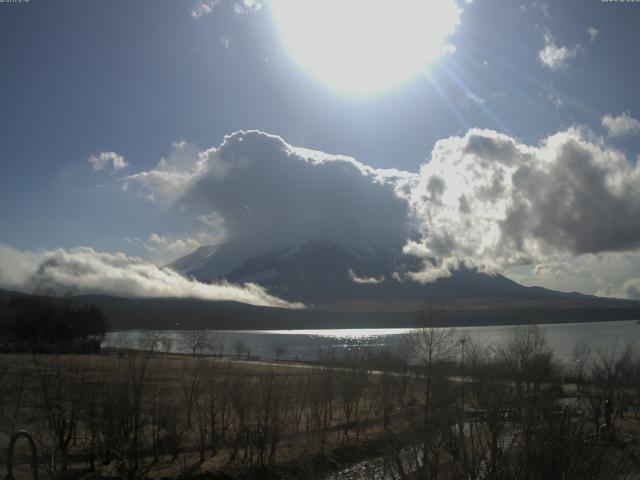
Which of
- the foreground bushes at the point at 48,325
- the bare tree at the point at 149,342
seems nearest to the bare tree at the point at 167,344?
the bare tree at the point at 149,342

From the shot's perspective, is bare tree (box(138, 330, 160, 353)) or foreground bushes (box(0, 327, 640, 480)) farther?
bare tree (box(138, 330, 160, 353))

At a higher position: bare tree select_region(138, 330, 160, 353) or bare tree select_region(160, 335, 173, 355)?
bare tree select_region(138, 330, 160, 353)

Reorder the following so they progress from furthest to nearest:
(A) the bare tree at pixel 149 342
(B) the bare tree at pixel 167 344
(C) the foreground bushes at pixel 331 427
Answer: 1. (B) the bare tree at pixel 167 344
2. (A) the bare tree at pixel 149 342
3. (C) the foreground bushes at pixel 331 427

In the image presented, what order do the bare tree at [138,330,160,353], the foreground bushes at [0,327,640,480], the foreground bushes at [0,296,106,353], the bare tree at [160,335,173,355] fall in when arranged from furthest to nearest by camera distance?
the bare tree at [160,335,173,355], the foreground bushes at [0,296,106,353], the bare tree at [138,330,160,353], the foreground bushes at [0,327,640,480]

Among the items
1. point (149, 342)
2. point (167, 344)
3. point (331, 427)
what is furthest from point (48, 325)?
point (331, 427)

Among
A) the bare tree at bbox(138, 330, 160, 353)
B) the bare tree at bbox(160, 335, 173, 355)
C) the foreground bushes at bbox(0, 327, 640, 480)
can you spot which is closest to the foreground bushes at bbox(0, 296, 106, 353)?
the bare tree at bbox(138, 330, 160, 353)

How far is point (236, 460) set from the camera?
2848 cm

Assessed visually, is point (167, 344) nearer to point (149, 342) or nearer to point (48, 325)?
point (48, 325)

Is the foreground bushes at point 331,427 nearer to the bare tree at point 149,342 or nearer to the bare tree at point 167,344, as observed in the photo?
the bare tree at point 149,342

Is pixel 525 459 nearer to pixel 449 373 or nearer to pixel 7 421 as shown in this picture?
pixel 7 421

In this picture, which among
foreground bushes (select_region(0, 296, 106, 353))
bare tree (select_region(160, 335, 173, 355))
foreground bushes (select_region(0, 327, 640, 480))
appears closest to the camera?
foreground bushes (select_region(0, 327, 640, 480))

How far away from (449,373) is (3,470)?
3651 cm

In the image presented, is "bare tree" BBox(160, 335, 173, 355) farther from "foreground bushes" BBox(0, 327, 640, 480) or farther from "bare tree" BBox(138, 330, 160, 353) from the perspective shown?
"foreground bushes" BBox(0, 327, 640, 480)

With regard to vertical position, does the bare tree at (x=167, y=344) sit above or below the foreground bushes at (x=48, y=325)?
below
